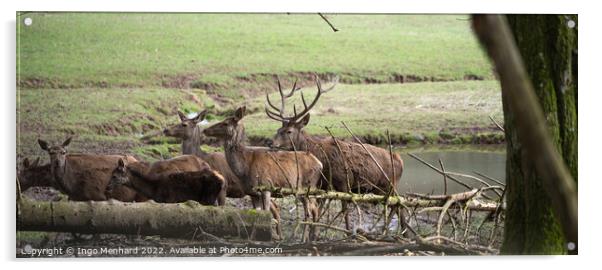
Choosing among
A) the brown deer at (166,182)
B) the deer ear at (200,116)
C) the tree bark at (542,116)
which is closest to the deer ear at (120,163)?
the brown deer at (166,182)

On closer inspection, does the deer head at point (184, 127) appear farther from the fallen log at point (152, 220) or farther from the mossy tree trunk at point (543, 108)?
the mossy tree trunk at point (543, 108)

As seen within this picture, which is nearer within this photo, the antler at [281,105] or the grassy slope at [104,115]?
the grassy slope at [104,115]

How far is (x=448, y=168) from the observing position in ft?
17.6

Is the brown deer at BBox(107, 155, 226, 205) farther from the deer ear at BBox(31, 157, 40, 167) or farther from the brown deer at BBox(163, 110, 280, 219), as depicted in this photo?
the deer ear at BBox(31, 157, 40, 167)

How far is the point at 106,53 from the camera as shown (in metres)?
5.15

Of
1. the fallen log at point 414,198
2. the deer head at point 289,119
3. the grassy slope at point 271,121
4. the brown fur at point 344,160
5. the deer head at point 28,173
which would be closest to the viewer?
the deer head at point 28,173

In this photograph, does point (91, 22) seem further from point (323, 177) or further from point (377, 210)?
point (377, 210)

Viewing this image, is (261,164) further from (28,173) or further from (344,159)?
(28,173)

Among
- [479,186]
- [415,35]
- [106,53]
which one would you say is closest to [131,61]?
[106,53]

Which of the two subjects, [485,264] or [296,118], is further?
[296,118]

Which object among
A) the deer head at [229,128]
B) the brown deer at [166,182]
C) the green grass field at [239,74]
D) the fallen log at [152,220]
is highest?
the green grass field at [239,74]

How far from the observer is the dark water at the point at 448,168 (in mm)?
5215

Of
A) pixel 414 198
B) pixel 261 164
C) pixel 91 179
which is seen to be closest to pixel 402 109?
pixel 414 198
